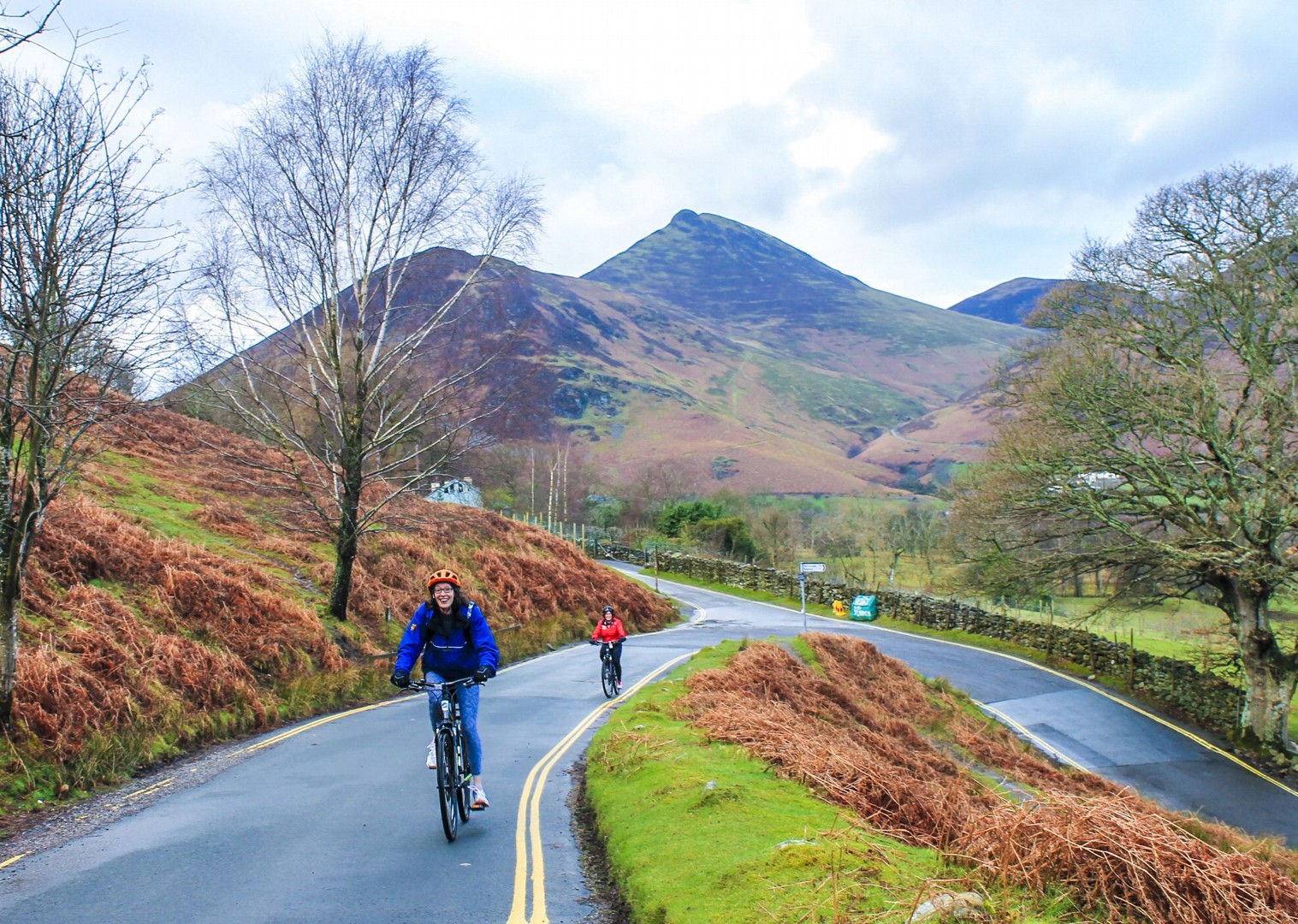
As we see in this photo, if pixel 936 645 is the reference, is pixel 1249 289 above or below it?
above

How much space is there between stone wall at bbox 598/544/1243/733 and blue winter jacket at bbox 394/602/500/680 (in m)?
25.7

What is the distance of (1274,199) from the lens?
24734 mm

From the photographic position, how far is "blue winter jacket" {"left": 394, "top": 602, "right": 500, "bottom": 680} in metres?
8.18

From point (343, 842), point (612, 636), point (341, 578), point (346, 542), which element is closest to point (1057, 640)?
point (612, 636)

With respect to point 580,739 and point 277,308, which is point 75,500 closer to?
point 277,308

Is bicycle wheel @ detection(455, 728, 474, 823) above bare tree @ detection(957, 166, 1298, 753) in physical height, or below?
below

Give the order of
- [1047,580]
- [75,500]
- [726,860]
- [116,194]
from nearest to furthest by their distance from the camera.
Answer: [726,860]
[116,194]
[75,500]
[1047,580]

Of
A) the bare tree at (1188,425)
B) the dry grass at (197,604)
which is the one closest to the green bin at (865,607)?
the bare tree at (1188,425)

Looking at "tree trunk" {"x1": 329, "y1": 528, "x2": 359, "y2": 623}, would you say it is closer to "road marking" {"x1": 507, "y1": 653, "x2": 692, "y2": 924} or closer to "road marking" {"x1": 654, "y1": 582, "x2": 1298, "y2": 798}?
"road marking" {"x1": 507, "y1": 653, "x2": 692, "y2": 924}

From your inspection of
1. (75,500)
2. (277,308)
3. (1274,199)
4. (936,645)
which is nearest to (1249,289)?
(1274,199)

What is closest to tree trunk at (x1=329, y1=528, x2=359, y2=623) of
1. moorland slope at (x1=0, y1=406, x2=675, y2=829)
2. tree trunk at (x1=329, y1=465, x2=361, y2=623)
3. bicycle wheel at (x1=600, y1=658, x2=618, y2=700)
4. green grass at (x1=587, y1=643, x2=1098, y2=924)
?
tree trunk at (x1=329, y1=465, x2=361, y2=623)

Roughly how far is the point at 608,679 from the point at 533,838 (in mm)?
10460

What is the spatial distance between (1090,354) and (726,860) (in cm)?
2274

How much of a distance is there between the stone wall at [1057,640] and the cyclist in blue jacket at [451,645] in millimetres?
25711
